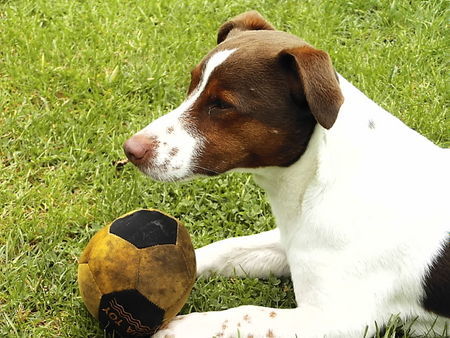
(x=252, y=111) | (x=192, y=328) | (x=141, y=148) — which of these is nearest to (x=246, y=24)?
(x=252, y=111)

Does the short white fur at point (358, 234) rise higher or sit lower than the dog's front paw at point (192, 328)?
higher

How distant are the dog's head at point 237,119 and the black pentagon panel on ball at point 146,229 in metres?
0.22

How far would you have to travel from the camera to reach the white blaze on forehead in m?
3.53

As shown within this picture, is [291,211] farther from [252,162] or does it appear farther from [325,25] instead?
[325,25]

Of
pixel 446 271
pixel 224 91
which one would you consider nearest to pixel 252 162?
pixel 224 91

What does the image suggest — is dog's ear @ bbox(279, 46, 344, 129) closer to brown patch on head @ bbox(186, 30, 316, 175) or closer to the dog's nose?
brown patch on head @ bbox(186, 30, 316, 175)

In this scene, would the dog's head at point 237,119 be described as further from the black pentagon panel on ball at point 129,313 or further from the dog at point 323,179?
the black pentagon panel on ball at point 129,313

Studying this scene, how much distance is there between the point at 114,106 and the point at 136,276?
2.30 metres

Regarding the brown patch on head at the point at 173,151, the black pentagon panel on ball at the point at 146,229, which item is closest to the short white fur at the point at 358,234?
the black pentagon panel on ball at the point at 146,229

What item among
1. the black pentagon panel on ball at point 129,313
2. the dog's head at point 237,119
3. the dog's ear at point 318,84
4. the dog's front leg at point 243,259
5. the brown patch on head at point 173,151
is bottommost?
the dog's front leg at point 243,259

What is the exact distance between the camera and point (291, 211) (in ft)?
12.3

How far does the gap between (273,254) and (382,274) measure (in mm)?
852

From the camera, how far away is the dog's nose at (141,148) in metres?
3.52

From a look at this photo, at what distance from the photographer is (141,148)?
3.52 metres
